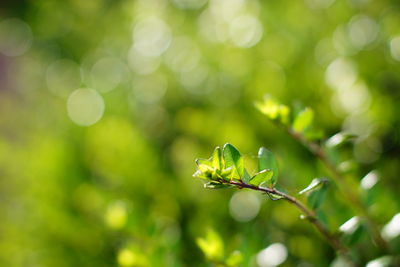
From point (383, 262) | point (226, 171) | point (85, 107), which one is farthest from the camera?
point (85, 107)

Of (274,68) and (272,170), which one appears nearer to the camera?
(272,170)

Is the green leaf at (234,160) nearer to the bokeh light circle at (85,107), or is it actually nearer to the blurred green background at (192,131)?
the blurred green background at (192,131)

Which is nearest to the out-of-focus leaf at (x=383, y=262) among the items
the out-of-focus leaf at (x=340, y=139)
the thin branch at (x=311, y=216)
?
the thin branch at (x=311, y=216)

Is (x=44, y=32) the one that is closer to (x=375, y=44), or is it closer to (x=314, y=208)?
(x=375, y=44)

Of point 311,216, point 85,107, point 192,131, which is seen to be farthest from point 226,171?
point 85,107

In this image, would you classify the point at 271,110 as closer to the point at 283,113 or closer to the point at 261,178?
the point at 283,113

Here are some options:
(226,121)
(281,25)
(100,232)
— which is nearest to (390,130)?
(226,121)

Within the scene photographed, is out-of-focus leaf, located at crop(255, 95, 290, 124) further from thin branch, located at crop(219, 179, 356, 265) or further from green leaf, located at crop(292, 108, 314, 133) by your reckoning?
thin branch, located at crop(219, 179, 356, 265)
